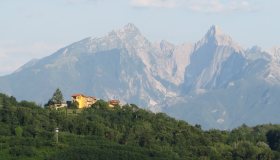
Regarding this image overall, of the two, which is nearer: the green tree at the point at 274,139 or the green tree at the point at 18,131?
the green tree at the point at 18,131

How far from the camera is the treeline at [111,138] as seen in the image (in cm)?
13232

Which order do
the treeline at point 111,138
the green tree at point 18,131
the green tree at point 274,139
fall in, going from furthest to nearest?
the green tree at point 274,139
the green tree at point 18,131
the treeline at point 111,138

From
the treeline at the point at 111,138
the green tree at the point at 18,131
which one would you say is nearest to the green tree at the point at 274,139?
the treeline at the point at 111,138

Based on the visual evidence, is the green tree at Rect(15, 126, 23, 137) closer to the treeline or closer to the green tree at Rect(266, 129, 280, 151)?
the treeline

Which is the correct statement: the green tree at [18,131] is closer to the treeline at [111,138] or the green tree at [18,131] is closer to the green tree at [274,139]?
the treeline at [111,138]

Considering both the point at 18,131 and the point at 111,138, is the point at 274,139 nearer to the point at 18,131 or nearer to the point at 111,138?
the point at 111,138

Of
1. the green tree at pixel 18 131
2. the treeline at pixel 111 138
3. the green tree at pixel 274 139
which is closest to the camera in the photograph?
the treeline at pixel 111 138

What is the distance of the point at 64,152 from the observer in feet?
425

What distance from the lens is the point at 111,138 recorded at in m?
156

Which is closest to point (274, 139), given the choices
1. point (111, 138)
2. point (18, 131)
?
point (111, 138)

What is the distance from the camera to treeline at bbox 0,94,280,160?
434 feet

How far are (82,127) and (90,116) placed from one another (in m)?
12.3

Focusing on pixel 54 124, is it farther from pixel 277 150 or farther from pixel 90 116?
pixel 277 150

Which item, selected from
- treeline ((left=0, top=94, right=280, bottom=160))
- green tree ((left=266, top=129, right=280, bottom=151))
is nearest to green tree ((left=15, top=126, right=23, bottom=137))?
treeline ((left=0, top=94, right=280, bottom=160))
